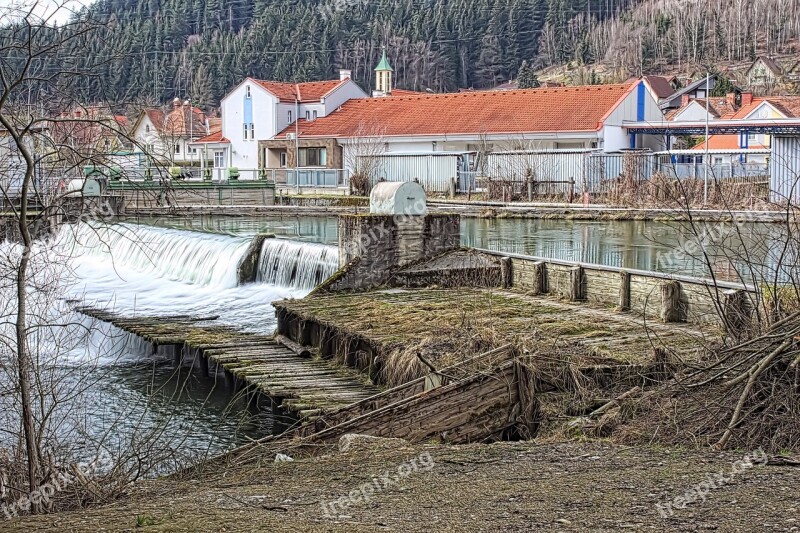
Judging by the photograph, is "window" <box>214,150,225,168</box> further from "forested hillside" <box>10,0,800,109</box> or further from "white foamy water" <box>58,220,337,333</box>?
"forested hillside" <box>10,0,800,109</box>

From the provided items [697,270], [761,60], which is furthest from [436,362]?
[761,60]

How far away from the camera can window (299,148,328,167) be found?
63.8m

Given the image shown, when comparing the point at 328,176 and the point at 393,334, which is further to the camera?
the point at 328,176

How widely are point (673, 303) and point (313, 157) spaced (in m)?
50.5

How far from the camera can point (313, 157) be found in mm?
64750

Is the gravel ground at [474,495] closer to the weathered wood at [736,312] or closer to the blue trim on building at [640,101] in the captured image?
the weathered wood at [736,312]

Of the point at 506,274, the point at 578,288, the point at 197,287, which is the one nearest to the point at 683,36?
the point at 197,287

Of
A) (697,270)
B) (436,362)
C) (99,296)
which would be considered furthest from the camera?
(99,296)

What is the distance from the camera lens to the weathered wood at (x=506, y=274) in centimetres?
1969

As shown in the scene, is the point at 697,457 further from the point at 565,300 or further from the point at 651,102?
the point at 651,102

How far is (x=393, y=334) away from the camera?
1555cm

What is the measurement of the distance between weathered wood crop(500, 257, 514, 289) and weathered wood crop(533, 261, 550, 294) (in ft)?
2.83

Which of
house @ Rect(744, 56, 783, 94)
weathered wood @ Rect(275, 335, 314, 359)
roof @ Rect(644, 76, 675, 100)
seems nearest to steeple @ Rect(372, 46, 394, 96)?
roof @ Rect(644, 76, 675, 100)

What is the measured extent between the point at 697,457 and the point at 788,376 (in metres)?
1.68
